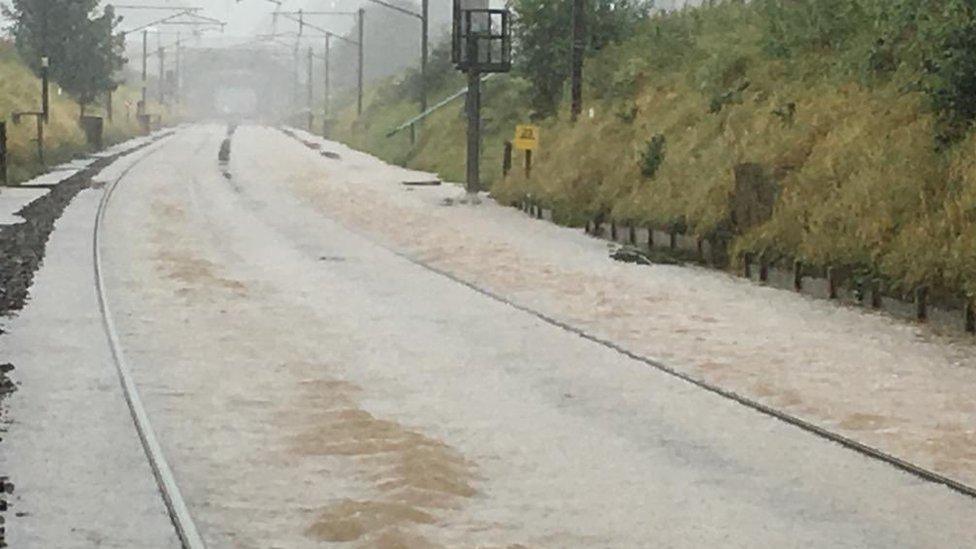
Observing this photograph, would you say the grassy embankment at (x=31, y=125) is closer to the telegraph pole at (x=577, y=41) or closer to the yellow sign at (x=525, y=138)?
the yellow sign at (x=525, y=138)

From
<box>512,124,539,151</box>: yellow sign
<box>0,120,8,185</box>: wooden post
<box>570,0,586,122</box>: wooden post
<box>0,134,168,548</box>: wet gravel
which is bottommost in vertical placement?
<box>0,134,168,548</box>: wet gravel

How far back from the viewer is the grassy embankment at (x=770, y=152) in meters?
17.9

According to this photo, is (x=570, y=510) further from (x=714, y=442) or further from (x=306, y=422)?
(x=306, y=422)

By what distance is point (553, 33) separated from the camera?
38656 mm

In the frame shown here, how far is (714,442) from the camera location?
1042cm

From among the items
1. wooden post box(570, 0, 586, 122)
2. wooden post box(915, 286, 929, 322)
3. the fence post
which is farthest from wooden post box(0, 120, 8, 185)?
wooden post box(915, 286, 929, 322)

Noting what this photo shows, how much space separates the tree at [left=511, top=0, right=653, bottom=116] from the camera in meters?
38.2

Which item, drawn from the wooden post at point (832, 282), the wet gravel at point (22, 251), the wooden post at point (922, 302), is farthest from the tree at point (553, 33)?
the wooden post at point (922, 302)

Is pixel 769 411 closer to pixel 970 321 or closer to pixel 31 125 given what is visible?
pixel 970 321

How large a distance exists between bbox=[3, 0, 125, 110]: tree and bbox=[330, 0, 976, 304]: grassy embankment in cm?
3437

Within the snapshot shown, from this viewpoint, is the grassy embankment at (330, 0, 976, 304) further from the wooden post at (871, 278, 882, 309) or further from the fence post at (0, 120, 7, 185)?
the fence post at (0, 120, 7, 185)

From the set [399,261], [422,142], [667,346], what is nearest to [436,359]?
[667,346]

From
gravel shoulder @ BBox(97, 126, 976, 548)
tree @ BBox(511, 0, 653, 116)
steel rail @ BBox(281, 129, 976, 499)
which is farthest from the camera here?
tree @ BBox(511, 0, 653, 116)

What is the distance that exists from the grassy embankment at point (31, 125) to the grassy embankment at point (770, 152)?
49.2 feet
